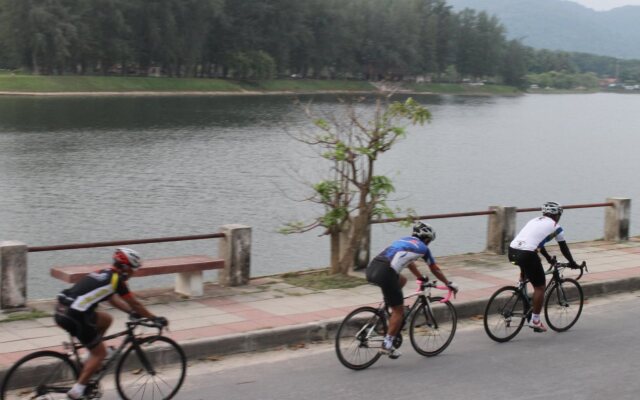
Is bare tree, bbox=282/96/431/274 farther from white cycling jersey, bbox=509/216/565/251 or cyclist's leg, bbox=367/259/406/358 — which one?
cyclist's leg, bbox=367/259/406/358

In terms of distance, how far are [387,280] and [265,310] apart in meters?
2.59

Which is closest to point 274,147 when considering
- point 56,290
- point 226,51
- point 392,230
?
point 392,230

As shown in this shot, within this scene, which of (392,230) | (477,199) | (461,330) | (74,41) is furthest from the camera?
(74,41)

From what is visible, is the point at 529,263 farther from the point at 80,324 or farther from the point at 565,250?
the point at 80,324

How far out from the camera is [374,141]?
13.3 metres

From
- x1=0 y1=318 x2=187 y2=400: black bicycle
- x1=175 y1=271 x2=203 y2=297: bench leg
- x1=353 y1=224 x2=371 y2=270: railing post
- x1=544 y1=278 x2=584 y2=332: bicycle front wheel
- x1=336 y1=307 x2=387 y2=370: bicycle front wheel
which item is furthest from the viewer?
x1=353 y1=224 x2=371 y2=270: railing post

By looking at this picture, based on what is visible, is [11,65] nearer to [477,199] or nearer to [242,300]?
[477,199]

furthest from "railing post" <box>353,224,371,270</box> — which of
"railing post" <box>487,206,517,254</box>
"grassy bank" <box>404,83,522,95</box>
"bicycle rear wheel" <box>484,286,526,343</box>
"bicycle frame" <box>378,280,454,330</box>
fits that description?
"grassy bank" <box>404,83,522,95</box>

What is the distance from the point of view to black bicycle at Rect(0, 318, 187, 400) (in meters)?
7.04

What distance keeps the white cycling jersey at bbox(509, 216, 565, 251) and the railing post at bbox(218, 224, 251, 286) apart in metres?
3.91

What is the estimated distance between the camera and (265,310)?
10.8 metres

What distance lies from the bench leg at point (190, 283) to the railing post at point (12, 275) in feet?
6.42

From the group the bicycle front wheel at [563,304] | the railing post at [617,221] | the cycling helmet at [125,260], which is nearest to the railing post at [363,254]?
the bicycle front wheel at [563,304]

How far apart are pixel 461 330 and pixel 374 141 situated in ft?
11.8
